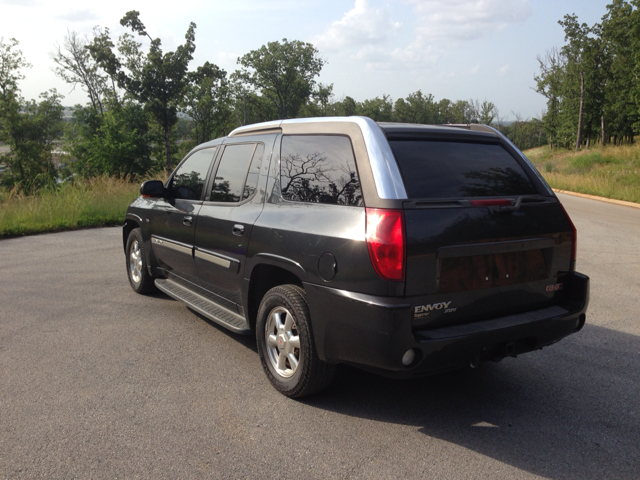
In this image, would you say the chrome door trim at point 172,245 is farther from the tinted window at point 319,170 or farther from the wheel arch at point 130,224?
the tinted window at point 319,170

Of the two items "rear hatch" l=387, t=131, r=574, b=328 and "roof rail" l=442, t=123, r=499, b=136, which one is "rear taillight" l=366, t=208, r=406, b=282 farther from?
"roof rail" l=442, t=123, r=499, b=136

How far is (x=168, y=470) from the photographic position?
2814 millimetres

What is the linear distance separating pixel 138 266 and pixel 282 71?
9206cm

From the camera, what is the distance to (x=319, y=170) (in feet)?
12.0

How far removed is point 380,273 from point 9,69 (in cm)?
5982

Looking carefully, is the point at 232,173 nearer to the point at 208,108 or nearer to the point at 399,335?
the point at 399,335

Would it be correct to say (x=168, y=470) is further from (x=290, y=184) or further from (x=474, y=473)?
(x=290, y=184)

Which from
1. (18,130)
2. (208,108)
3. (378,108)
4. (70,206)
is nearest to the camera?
(70,206)

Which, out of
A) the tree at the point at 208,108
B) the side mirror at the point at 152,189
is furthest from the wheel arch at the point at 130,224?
the tree at the point at 208,108

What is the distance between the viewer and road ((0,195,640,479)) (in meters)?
2.87

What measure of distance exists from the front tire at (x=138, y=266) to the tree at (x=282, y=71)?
89.3 meters

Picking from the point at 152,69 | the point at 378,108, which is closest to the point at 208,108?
the point at 152,69

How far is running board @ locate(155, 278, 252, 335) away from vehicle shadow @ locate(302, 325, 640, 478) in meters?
0.89

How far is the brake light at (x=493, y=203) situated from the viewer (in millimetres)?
3262
